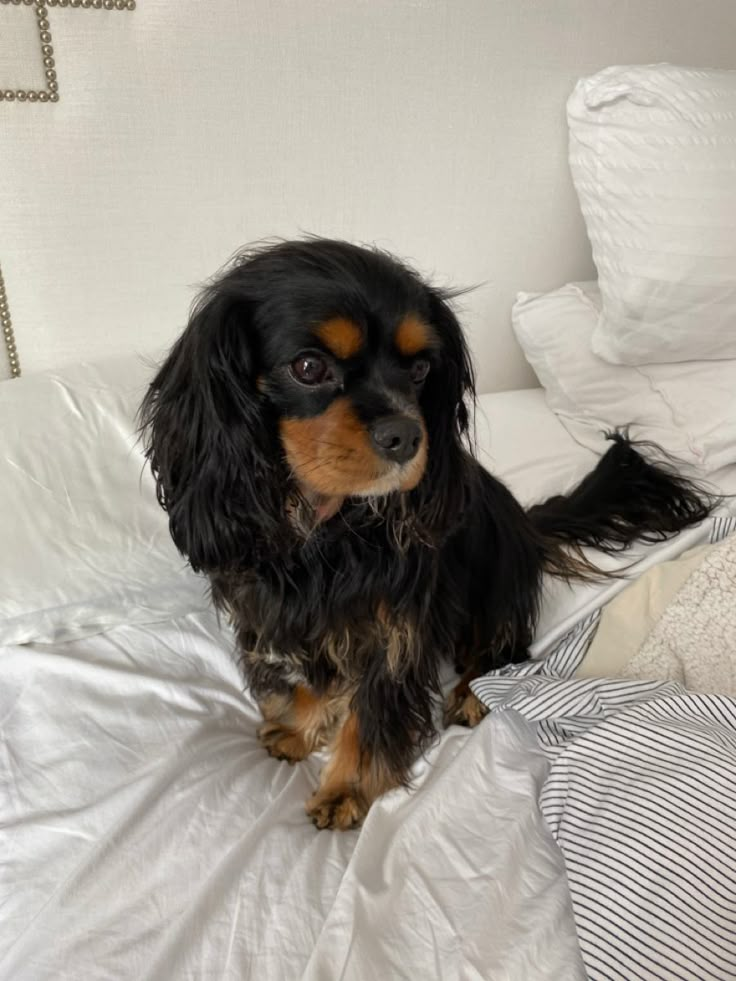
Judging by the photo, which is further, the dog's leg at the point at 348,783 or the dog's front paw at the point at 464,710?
the dog's front paw at the point at 464,710

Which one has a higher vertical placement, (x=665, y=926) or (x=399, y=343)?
(x=399, y=343)

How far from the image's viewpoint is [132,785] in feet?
3.26

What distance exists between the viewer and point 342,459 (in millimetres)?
869

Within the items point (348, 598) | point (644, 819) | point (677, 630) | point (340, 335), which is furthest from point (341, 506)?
point (677, 630)

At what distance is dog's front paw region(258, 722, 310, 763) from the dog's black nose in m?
0.58

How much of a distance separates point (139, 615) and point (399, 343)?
2.30ft

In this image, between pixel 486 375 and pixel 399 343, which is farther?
pixel 486 375

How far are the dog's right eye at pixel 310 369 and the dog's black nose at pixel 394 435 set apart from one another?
0.33 feet

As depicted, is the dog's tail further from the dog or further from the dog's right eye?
the dog's right eye

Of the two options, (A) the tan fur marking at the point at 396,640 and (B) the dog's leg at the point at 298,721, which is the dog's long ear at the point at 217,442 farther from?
(B) the dog's leg at the point at 298,721

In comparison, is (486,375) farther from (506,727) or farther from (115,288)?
(506,727)

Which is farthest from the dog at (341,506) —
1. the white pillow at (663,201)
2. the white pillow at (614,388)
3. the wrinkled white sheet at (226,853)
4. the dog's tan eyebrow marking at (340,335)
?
the white pillow at (663,201)

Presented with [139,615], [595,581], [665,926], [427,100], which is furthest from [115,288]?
[665,926]

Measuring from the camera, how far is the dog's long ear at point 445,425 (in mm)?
1067
